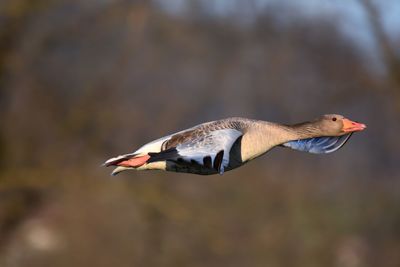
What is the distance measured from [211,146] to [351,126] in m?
2.04

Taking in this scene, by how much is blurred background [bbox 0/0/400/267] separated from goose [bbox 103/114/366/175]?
12556 millimetres

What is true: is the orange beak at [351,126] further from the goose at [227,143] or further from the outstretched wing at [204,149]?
the outstretched wing at [204,149]

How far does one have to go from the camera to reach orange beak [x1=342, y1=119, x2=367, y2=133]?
1028 centimetres

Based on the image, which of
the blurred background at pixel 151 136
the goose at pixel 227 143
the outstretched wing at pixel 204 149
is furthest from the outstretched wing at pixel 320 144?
the blurred background at pixel 151 136

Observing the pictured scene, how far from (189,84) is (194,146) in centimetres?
1917

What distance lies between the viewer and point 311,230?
26625 millimetres

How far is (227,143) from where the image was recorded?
8883mm

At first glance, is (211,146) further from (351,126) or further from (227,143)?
Answer: (351,126)

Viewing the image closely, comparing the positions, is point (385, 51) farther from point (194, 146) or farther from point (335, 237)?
point (194, 146)

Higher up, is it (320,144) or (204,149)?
(204,149)

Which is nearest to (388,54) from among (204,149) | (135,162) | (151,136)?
(151,136)

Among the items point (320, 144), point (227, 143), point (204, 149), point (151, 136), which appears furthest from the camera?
point (151, 136)

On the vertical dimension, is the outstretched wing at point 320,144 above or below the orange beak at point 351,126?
below

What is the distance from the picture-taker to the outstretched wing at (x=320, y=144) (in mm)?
10250
